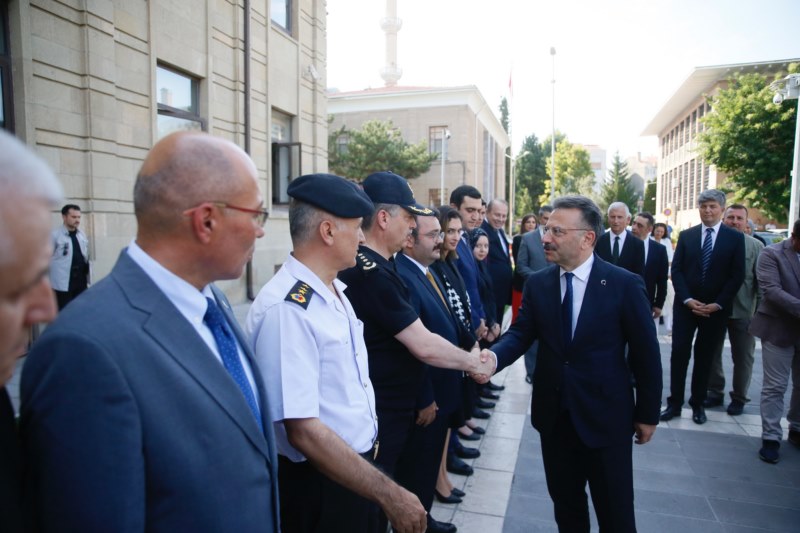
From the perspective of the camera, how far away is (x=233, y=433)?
1.29 m

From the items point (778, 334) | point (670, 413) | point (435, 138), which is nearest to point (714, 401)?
point (670, 413)

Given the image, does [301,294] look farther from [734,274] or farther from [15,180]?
[734,274]

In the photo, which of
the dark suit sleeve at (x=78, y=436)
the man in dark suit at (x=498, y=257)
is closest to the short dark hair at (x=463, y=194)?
the man in dark suit at (x=498, y=257)

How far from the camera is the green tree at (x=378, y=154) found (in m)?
32.1

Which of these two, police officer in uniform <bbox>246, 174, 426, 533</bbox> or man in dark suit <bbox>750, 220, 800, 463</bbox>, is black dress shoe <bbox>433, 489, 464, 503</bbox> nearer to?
police officer in uniform <bbox>246, 174, 426, 533</bbox>

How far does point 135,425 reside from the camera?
3.54 feet

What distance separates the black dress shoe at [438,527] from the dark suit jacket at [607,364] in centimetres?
108

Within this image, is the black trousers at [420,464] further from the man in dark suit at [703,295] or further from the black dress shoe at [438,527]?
the man in dark suit at [703,295]

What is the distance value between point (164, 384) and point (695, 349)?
5.57 metres

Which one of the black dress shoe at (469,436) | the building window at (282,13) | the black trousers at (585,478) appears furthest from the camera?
the building window at (282,13)

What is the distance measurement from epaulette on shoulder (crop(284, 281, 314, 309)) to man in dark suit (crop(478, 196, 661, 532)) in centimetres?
155

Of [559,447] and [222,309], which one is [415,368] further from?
[222,309]

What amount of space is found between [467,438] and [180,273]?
4.16m

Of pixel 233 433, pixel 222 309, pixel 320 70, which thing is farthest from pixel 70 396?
pixel 320 70
